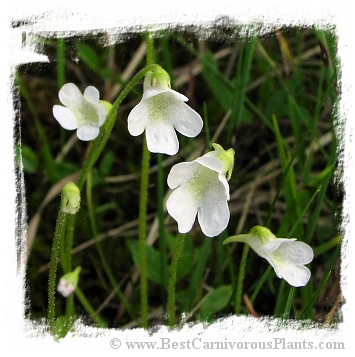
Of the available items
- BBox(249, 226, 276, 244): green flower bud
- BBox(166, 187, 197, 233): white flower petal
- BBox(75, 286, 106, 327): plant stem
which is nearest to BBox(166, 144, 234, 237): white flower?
BBox(166, 187, 197, 233): white flower petal

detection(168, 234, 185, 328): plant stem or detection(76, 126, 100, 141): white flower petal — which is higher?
detection(76, 126, 100, 141): white flower petal

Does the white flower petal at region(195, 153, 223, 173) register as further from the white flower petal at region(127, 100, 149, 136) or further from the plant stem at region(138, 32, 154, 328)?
the plant stem at region(138, 32, 154, 328)

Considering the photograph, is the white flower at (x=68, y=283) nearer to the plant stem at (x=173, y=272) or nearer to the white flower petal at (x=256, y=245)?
the plant stem at (x=173, y=272)

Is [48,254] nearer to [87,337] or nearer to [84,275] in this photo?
[84,275]

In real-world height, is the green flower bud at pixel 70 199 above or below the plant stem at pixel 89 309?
above

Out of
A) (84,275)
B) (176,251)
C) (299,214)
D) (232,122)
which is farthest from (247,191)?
(176,251)

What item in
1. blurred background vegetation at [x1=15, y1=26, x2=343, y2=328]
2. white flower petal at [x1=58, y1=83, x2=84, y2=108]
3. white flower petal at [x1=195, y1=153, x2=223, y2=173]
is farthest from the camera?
blurred background vegetation at [x1=15, y1=26, x2=343, y2=328]

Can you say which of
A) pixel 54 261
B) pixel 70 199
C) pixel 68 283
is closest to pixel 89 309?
pixel 68 283

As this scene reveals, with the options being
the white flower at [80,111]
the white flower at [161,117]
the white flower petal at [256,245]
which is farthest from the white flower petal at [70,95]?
the white flower petal at [256,245]
